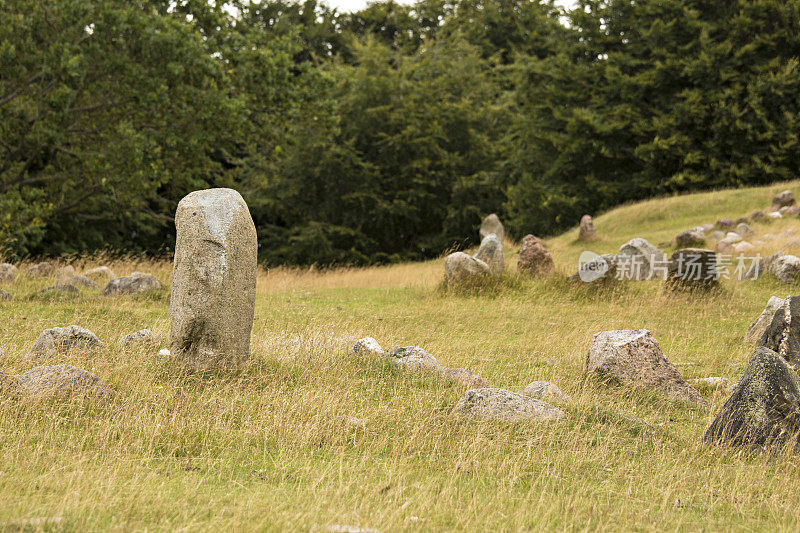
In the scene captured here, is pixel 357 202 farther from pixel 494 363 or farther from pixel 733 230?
pixel 494 363

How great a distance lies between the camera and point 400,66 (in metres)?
36.6

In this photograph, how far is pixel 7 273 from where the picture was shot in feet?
49.2

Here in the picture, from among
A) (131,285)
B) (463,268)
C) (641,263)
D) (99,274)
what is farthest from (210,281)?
(641,263)

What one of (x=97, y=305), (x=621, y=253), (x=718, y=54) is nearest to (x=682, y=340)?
(x=621, y=253)

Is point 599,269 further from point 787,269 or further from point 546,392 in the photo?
point 546,392

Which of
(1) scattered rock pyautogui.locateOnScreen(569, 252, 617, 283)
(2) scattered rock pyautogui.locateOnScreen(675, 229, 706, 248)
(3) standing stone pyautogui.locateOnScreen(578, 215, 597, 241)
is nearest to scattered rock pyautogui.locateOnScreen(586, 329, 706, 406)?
(1) scattered rock pyautogui.locateOnScreen(569, 252, 617, 283)

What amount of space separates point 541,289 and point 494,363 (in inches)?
249

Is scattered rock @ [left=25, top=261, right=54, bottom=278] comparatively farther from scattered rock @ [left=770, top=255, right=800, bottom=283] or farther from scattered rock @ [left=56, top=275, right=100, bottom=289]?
scattered rock @ [left=770, top=255, right=800, bottom=283]

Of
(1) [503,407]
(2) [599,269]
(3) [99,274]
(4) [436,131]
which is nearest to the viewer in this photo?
(1) [503,407]

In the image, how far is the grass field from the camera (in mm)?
4559

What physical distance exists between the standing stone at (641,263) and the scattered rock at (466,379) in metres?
→ 9.26

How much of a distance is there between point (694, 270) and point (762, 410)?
9.01 meters

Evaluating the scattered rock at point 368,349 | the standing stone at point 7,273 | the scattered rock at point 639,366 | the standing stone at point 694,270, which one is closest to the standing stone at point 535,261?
the standing stone at point 694,270

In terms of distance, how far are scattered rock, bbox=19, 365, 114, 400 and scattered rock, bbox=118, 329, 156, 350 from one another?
1.98m
